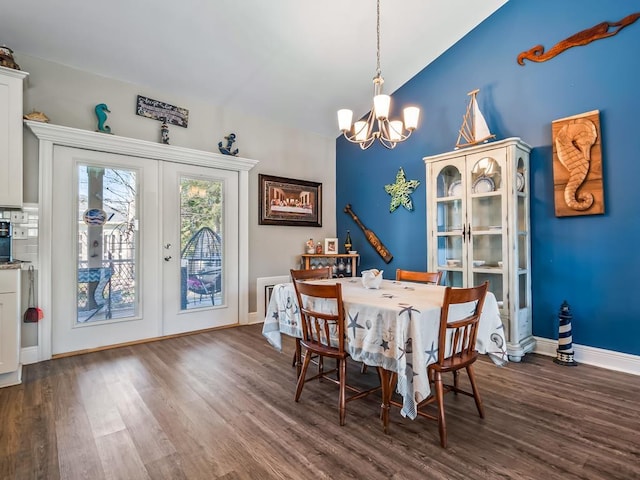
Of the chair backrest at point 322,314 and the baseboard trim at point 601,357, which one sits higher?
the chair backrest at point 322,314

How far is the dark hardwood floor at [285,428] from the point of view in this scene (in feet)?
5.31

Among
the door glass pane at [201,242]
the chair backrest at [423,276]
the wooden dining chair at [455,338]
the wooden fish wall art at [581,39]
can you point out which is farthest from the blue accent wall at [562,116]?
the door glass pane at [201,242]

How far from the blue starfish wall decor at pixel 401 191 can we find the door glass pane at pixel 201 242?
219 centimetres

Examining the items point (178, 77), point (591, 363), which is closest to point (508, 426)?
point (591, 363)

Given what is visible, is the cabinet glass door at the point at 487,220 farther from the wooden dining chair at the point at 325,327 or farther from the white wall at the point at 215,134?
the white wall at the point at 215,134

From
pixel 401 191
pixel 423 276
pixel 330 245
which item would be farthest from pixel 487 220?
pixel 330 245

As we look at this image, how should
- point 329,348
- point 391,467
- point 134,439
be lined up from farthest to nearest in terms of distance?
point 329,348 < point 134,439 < point 391,467

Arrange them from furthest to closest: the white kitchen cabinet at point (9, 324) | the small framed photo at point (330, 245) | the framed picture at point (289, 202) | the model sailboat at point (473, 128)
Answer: the small framed photo at point (330, 245) < the framed picture at point (289, 202) < the model sailboat at point (473, 128) < the white kitchen cabinet at point (9, 324)

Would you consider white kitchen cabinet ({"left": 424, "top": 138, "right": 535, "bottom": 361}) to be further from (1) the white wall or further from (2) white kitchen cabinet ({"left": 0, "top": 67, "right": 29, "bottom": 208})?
(2) white kitchen cabinet ({"left": 0, "top": 67, "right": 29, "bottom": 208})

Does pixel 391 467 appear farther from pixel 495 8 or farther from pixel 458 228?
pixel 495 8

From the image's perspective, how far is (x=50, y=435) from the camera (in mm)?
1899

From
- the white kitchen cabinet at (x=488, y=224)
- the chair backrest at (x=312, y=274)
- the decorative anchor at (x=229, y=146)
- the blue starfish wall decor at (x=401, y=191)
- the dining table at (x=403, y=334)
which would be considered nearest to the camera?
the dining table at (x=403, y=334)

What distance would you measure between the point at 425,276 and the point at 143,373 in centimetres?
244

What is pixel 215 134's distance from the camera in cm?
421
